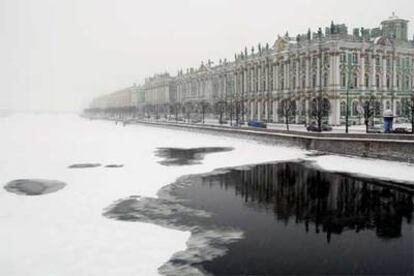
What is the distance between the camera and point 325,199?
23.0m

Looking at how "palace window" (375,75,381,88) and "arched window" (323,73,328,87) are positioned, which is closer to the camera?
"arched window" (323,73,328,87)

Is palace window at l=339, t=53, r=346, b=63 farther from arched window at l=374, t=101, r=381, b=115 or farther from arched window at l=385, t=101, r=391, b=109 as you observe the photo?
arched window at l=385, t=101, r=391, b=109

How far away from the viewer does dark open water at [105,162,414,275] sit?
13727mm

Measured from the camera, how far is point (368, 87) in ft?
221

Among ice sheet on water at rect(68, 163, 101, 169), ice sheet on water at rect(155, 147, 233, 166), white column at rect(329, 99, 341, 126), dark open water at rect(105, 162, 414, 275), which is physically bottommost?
dark open water at rect(105, 162, 414, 275)

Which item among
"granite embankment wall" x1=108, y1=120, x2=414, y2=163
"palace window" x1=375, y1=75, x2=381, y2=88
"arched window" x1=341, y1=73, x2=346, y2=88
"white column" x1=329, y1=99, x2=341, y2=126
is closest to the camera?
"granite embankment wall" x1=108, y1=120, x2=414, y2=163

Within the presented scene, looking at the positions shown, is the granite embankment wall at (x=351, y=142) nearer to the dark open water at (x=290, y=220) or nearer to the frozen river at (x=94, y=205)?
the frozen river at (x=94, y=205)

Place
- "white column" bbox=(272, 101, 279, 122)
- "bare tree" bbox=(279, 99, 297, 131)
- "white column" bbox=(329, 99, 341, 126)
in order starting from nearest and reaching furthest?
1. "white column" bbox=(329, 99, 341, 126)
2. "bare tree" bbox=(279, 99, 297, 131)
3. "white column" bbox=(272, 101, 279, 122)

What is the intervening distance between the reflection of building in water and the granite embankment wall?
270 inches

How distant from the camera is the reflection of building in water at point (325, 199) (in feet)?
61.2

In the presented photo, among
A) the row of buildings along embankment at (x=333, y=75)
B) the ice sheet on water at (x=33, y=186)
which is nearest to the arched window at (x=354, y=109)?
the row of buildings along embankment at (x=333, y=75)

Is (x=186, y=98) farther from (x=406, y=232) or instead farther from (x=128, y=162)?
(x=406, y=232)

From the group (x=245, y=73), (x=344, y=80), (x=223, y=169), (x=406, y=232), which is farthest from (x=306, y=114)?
(x=406, y=232)

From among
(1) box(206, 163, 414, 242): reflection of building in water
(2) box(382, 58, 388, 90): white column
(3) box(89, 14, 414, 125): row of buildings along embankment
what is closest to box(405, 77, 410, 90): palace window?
(3) box(89, 14, 414, 125): row of buildings along embankment
